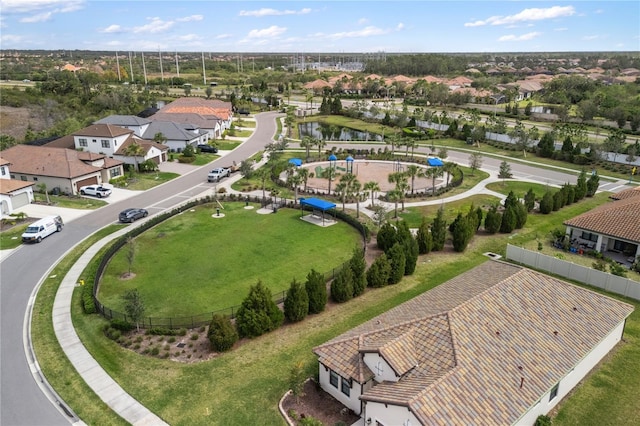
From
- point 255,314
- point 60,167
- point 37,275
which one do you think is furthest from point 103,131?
point 255,314

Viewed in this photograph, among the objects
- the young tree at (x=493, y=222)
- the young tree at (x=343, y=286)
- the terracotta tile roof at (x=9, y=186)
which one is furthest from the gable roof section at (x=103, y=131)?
the young tree at (x=493, y=222)

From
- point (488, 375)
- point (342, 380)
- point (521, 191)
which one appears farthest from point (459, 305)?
point (521, 191)

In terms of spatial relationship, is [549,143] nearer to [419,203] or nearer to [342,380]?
[419,203]

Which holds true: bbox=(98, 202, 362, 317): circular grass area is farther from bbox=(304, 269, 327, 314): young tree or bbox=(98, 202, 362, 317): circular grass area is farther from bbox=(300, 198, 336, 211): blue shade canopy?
bbox=(304, 269, 327, 314): young tree

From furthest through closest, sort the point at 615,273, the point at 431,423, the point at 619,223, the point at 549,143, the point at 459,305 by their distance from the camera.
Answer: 1. the point at 549,143
2. the point at 619,223
3. the point at 615,273
4. the point at 459,305
5. the point at 431,423

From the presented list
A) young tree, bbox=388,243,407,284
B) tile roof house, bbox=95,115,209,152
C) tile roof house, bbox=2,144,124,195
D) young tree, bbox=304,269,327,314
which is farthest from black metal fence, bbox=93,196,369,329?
tile roof house, bbox=95,115,209,152

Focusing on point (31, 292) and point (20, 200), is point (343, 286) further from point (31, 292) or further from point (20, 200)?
point (20, 200)
